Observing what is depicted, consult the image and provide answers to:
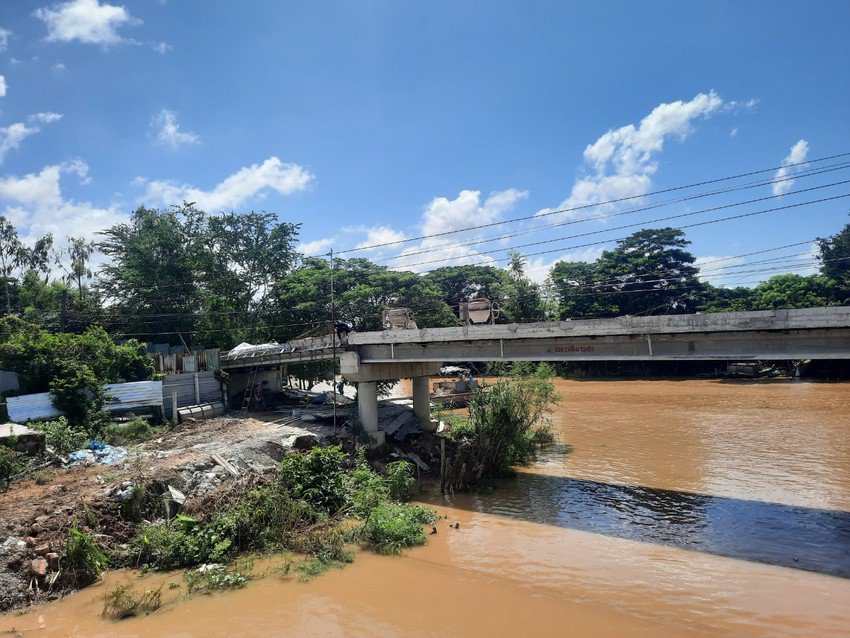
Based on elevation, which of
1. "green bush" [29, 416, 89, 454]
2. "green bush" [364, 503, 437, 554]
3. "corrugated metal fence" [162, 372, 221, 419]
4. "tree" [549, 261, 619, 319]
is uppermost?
"tree" [549, 261, 619, 319]

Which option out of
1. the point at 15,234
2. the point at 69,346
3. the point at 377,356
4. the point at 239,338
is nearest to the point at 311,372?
the point at 239,338

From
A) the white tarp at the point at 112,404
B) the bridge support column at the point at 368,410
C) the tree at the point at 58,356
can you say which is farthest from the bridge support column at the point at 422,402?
the tree at the point at 58,356

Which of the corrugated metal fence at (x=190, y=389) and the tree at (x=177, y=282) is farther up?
the tree at (x=177, y=282)

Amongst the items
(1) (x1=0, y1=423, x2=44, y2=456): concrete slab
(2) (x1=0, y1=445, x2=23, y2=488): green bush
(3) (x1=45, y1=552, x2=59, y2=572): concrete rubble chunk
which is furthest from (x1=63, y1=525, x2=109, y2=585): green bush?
(1) (x1=0, y1=423, x2=44, y2=456): concrete slab

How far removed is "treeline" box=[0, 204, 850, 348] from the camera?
33.8m

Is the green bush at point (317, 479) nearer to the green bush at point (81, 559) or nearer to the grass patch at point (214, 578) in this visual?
the grass patch at point (214, 578)

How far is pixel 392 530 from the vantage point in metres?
12.5

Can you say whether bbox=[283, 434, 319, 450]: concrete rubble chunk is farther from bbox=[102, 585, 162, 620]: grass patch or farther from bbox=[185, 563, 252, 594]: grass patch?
bbox=[102, 585, 162, 620]: grass patch

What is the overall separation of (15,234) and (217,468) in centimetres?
4498

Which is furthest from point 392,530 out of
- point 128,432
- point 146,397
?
point 146,397

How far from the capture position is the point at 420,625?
352 inches

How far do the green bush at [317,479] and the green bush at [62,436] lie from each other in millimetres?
8440

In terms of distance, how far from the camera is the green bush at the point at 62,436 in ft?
56.0

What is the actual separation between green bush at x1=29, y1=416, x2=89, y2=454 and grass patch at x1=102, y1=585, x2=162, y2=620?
9.60 meters
